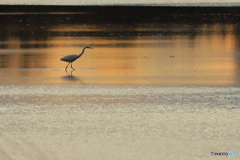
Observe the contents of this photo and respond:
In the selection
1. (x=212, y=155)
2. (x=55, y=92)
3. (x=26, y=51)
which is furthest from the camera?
(x=26, y=51)

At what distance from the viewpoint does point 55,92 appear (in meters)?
12.4

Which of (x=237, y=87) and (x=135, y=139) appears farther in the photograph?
(x=237, y=87)

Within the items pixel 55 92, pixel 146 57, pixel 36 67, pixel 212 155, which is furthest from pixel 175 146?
pixel 146 57

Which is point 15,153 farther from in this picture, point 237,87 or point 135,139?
point 237,87

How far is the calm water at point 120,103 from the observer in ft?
26.6

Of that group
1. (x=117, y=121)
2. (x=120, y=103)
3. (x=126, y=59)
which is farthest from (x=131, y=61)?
(x=117, y=121)

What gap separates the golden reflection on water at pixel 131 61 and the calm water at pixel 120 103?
3 centimetres

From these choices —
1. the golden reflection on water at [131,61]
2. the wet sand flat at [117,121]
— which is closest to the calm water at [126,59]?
the golden reflection on water at [131,61]

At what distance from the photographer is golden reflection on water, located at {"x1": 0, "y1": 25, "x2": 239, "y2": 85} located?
46.5ft

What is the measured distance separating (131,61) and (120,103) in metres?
6.30

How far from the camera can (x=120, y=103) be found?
1122 cm

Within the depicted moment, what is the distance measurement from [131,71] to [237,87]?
3.34m

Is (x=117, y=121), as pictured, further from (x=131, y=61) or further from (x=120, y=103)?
(x=131, y=61)

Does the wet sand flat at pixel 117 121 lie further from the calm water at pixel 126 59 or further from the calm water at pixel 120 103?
Answer: the calm water at pixel 126 59
